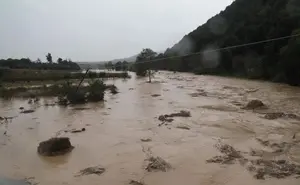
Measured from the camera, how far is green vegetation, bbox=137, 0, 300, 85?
69.7 feet

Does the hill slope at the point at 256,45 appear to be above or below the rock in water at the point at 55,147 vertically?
above

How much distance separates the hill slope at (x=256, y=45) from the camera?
21389mm

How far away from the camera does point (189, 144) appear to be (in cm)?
751

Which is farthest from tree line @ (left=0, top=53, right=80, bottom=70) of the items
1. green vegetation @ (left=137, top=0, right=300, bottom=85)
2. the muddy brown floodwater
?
the muddy brown floodwater

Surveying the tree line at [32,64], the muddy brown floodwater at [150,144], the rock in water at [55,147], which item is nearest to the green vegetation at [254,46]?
the muddy brown floodwater at [150,144]

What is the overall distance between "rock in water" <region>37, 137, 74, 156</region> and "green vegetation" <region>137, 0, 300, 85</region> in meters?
7.64

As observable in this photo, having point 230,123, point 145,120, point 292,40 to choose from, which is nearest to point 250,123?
point 230,123

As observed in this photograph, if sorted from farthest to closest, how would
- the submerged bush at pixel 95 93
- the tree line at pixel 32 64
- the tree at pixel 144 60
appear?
the tree line at pixel 32 64
the tree at pixel 144 60
the submerged bush at pixel 95 93

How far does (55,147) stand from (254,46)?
2945 cm

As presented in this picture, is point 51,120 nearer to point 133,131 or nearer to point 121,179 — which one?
point 133,131

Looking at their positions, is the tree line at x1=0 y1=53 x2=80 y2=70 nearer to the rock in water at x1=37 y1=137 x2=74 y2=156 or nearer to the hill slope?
the hill slope

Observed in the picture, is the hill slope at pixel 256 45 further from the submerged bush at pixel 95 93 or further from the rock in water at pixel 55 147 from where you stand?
the rock in water at pixel 55 147

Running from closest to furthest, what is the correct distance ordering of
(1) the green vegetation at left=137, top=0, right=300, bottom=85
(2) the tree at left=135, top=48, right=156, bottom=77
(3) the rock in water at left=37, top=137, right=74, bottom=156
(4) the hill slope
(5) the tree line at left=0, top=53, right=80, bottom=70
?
(3) the rock in water at left=37, top=137, right=74, bottom=156
(1) the green vegetation at left=137, top=0, right=300, bottom=85
(4) the hill slope
(2) the tree at left=135, top=48, right=156, bottom=77
(5) the tree line at left=0, top=53, right=80, bottom=70

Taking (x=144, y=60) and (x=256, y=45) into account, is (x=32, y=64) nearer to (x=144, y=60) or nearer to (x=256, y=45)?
(x=144, y=60)
